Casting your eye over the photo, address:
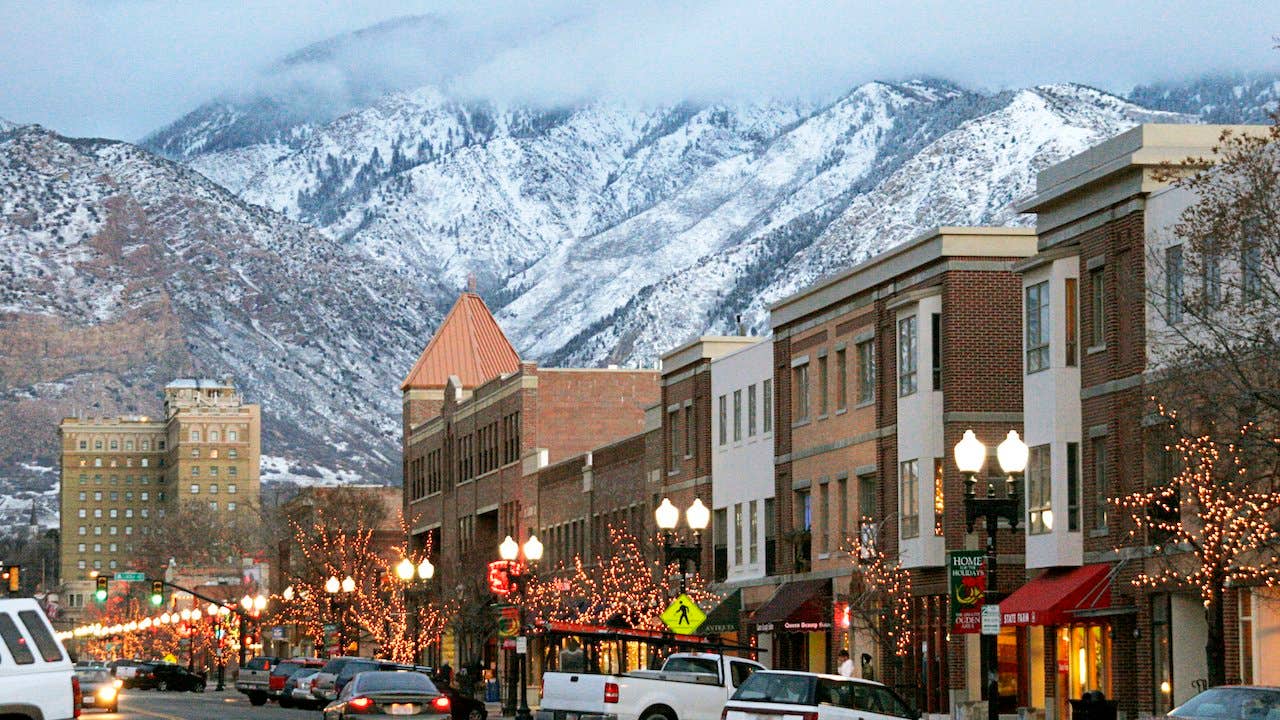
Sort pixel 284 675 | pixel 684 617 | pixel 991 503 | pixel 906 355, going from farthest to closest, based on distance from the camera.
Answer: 1. pixel 284 675
2. pixel 906 355
3. pixel 684 617
4. pixel 991 503

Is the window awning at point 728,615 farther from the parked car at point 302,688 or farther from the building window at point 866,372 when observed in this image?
the parked car at point 302,688

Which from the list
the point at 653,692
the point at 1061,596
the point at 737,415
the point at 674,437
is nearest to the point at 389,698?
the point at 653,692

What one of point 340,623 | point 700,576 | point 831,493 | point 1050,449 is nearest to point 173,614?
point 340,623

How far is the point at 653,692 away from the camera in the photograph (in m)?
43.9

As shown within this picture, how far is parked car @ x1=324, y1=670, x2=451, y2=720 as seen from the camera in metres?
43.1

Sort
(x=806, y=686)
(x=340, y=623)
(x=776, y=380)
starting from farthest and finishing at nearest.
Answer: (x=340, y=623)
(x=776, y=380)
(x=806, y=686)

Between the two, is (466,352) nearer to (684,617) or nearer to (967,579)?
(684,617)

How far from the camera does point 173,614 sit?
184000 millimetres

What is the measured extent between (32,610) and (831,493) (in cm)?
3648

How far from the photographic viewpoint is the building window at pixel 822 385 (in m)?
65.9

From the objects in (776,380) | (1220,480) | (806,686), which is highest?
(776,380)

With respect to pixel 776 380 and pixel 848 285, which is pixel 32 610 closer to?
pixel 848 285

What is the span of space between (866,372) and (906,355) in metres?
3.50

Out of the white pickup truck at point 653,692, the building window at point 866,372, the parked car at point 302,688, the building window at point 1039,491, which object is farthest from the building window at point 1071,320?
the parked car at point 302,688
